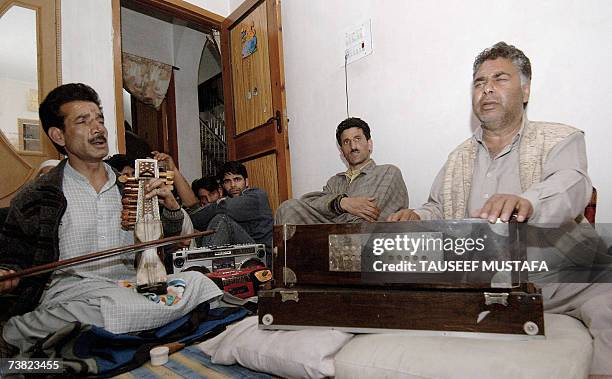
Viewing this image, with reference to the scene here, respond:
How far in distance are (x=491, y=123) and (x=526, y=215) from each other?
65 cm

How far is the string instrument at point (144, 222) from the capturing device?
1.47 metres

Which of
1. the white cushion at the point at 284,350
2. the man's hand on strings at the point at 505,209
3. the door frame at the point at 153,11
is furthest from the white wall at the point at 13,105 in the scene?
the man's hand on strings at the point at 505,209

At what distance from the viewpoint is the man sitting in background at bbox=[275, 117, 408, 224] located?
2096mm

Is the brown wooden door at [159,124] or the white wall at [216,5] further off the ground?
the white wall at [216,5]

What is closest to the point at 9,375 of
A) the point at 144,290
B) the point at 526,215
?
the point at 144,290

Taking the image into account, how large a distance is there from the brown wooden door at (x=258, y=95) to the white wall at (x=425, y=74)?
232 mm

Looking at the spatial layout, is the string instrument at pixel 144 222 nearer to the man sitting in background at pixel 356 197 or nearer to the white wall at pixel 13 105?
the man sitting in background at pixel 356 197

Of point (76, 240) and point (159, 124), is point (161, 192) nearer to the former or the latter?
point (76, 240)

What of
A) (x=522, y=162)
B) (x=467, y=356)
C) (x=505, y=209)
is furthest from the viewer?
(x=522, y=162)

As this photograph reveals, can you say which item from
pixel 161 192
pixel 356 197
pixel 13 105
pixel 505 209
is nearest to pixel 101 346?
pixel 161 192

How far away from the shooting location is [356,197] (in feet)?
7.11

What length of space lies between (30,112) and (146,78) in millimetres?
2226

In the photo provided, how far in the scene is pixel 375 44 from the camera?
2740mm

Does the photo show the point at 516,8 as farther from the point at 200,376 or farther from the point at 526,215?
the point at 200,376
